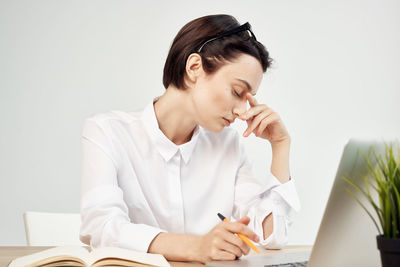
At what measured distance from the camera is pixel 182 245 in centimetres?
115

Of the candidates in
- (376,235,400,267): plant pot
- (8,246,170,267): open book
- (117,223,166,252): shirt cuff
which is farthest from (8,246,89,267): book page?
(376,235,400,267): plant pot

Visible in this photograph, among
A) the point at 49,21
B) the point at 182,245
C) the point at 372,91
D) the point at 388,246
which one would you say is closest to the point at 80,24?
the point at 49,21

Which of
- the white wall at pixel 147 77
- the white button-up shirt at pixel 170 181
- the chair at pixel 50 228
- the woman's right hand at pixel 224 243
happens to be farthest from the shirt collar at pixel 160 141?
the white wall at pixel 147 77

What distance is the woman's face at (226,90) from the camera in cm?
158

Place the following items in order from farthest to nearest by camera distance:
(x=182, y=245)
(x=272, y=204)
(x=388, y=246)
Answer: (x=272, y=204), (x=182, y=245), (x=388, y=246)

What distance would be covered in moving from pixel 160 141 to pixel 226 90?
0.99 ft

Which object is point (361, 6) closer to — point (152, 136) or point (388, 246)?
point (152, 136)

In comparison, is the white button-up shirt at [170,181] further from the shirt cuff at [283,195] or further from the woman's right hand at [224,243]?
the woman's right hand at [224,243]

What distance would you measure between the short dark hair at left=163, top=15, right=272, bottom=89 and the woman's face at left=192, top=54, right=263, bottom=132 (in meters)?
0.03

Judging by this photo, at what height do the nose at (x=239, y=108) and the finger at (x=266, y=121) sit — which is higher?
the nose at (x=239, y=108)

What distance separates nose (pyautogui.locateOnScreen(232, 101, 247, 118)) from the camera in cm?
160

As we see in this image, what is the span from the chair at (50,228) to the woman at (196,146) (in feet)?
1.06

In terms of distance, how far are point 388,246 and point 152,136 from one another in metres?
1.09

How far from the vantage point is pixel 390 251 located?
2.31 ft
